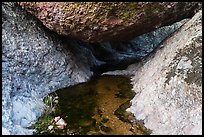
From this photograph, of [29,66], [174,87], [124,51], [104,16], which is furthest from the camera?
[124,51]

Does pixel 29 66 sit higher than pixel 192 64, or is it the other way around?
pixel 29 66

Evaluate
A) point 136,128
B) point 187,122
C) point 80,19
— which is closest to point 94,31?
point 80,19

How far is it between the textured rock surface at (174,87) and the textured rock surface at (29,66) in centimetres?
161

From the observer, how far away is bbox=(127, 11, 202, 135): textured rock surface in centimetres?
614

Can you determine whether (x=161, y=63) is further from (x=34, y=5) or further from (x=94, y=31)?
(x=34, y=5)

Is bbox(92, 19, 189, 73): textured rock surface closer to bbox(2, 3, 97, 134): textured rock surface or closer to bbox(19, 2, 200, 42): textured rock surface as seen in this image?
bbox(2, 3, 97, 134): textured rock surface

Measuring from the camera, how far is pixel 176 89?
22.0ft

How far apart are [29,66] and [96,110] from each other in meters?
1.77

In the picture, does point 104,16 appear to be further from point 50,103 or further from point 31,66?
point 50,103

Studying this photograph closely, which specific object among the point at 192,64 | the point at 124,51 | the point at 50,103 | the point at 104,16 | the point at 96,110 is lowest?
the point at 96,110

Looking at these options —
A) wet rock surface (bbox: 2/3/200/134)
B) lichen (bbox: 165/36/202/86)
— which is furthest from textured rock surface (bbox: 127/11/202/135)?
wet rock surface (bbox: 2/3/200/134)

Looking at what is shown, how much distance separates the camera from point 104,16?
7.60 meters

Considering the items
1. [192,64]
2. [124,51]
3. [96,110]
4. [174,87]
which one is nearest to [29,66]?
[96,110]

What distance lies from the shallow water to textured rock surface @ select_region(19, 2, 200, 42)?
3.55 ft
